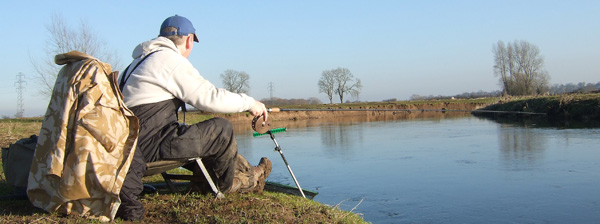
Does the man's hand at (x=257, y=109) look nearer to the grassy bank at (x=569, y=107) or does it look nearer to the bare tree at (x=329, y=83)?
the grassy bank at (x=569, y=107)

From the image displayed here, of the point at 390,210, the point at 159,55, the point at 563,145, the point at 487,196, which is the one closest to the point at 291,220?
the point at 159,55

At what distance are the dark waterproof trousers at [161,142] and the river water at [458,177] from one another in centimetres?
232

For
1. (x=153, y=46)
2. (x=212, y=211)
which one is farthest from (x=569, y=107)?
(x=153, y=46)

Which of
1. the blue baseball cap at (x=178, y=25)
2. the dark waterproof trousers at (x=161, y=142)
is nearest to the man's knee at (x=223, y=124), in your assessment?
the dark waterproof trousers at (x=161, y=142)

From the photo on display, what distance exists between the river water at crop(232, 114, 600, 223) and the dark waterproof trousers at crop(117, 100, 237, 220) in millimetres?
2322

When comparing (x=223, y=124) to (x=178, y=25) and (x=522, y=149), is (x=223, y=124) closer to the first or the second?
(x=178, y=25)

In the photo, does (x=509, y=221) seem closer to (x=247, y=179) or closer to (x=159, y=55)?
(x=247, y=179)

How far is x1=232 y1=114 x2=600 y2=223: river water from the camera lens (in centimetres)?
584

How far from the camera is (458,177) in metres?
7.98

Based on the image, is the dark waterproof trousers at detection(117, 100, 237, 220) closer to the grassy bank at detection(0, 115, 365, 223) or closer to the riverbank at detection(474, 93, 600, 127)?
the grassy bank at detection(0, 115, 365, 223)

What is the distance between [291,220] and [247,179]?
851 millimetres

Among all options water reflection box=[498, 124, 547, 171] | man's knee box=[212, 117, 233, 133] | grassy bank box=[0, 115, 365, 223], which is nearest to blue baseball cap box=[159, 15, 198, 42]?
man's knee box=[212, 117, 233, 133]

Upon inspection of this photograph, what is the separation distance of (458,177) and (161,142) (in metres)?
5.60

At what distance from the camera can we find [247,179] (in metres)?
4.43
